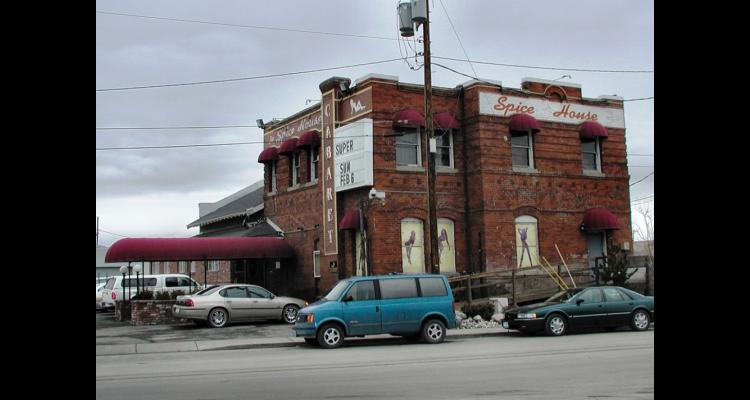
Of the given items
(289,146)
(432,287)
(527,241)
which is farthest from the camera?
(289,146)

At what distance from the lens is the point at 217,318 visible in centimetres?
2341

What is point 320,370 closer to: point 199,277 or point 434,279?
point 434,279

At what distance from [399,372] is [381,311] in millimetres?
5936

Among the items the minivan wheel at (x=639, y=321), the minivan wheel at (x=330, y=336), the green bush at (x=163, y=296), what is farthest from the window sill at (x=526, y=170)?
the green bush at (x=163, y=296)

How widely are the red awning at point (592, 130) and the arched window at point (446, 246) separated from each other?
6665 mm

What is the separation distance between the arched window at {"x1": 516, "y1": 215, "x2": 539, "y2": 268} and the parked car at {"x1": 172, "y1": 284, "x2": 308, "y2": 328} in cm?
845

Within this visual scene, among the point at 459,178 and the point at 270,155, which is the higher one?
the point at 270,155

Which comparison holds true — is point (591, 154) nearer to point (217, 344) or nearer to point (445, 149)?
point (445, 149)

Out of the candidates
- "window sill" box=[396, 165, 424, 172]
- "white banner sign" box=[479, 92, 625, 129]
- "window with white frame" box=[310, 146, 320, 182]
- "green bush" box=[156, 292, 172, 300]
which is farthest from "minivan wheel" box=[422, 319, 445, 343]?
"window with white frame" box=[310, 146, 320, 182]

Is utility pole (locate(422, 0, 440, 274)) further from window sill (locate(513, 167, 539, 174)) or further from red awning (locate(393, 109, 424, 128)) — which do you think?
window sill (locate(513, 167, 539, 174))

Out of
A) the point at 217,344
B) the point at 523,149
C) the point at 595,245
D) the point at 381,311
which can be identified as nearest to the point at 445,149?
the point at 523,149

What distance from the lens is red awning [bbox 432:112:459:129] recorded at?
26.5 metres
